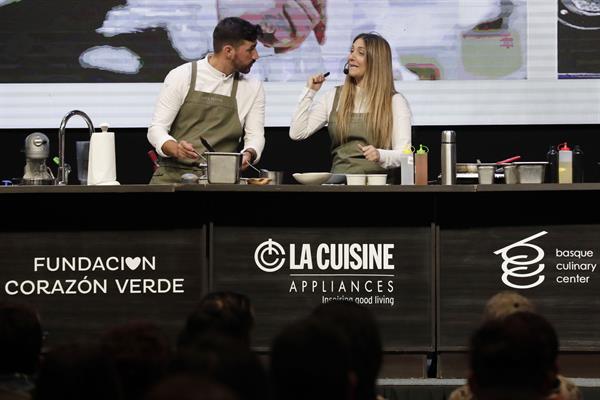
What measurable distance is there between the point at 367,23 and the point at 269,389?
4.90 m

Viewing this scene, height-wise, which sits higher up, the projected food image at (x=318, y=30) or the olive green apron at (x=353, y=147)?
the projected food image at (x=318, y=30)

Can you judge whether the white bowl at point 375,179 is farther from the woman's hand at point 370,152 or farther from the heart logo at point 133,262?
the heart logo at point 133,262

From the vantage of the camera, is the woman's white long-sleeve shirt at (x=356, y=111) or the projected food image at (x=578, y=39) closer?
the woman's white long-sleeve shirt at (x=356, y=111)

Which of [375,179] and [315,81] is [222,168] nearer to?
[375,179]

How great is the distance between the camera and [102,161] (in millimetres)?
4602

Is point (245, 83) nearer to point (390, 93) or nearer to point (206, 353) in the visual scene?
point (390, 93)

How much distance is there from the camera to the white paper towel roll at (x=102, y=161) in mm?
4582

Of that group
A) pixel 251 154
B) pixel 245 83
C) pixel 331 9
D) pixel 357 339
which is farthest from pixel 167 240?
pixel 331 9

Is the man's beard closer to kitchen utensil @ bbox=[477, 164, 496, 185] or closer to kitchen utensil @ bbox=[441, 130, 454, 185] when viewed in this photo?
kitchen utensil @ bbox=[441, 130, 454, 185]

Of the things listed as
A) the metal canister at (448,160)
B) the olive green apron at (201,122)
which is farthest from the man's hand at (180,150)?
the metal canister at (448,160)

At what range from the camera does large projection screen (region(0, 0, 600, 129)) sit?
657 cm

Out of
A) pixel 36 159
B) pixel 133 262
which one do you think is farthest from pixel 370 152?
pixel 36 159

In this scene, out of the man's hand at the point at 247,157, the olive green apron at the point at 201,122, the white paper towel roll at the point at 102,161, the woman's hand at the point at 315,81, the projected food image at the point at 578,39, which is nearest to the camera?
the white paper towel roll at the point at 102,161

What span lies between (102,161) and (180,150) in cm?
36
